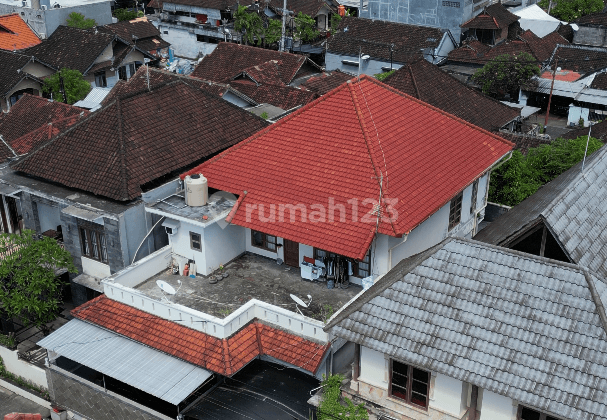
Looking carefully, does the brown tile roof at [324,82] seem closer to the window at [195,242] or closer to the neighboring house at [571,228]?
the window at [195,242]

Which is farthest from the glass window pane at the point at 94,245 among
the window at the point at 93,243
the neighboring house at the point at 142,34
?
the neighboring house at the point at 142,34

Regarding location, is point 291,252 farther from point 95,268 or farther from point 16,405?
point 16,405

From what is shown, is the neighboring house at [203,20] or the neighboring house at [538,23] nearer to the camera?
the neighboring house at [203,20]

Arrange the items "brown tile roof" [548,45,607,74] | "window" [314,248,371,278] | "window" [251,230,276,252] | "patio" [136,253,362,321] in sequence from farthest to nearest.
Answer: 1. "brown tile roof" [548,45,607,74]
2. "window" [251,230,276,252]
3. "window" [314,248,371,278]
4. "patio" [136,253,362,321]

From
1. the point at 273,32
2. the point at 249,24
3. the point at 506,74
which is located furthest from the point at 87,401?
the point at 273,32

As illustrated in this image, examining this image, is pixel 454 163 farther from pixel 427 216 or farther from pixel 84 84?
pixel 84 84

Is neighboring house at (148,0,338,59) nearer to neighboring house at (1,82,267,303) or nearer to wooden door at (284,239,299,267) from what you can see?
neighboring house at (1,82,267,303)

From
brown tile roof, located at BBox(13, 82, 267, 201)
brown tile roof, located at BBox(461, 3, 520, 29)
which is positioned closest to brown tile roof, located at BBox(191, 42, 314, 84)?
brown tile roof, located at BBox(13, 82, 267, 201)
